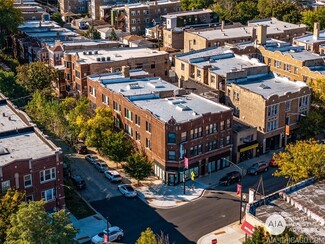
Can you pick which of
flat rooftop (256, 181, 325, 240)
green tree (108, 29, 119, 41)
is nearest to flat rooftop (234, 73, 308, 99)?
flat rooftop (256, 181, 325, 240)

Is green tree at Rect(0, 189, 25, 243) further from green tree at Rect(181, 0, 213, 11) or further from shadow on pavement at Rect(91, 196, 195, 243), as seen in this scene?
green tree at Rect(181, 0, 213, 11)

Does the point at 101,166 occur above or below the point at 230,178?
above

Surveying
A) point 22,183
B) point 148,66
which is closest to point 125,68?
point 148,66

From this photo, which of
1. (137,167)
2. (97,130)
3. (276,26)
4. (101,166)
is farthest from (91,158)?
(276,26)

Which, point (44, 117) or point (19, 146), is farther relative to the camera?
point (44, 117)

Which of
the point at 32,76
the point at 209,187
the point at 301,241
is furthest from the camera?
the point at 32,76

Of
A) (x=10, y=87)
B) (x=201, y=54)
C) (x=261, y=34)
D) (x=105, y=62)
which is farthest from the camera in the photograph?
(x=261, y=34)

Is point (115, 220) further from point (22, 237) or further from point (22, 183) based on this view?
point (22, 237)

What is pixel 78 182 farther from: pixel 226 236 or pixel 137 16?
pixel 137 16
